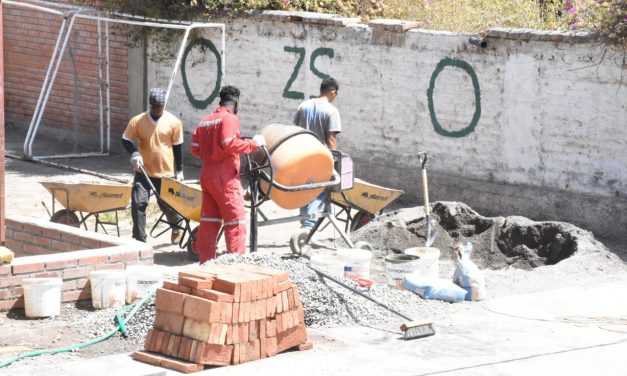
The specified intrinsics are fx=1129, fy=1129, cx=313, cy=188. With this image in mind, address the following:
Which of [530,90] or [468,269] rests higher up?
[530,90]

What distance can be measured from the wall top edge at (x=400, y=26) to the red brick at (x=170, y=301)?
6.89m

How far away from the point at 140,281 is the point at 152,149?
9.60 ft

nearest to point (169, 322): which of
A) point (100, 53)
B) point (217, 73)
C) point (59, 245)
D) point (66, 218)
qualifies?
point (59, 245)

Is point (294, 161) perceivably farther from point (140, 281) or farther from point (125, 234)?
point (125, 234)

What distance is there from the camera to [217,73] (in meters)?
17.0

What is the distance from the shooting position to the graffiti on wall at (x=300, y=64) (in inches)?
617

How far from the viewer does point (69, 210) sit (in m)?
11.9

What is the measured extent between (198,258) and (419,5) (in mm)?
6416

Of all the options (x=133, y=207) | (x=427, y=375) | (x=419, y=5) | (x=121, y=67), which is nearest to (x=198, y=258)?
(x=133, y=207)

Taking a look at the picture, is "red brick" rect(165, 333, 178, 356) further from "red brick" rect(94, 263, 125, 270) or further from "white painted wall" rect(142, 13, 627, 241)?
"white painted wall" rect(142, 13, 627, 241)

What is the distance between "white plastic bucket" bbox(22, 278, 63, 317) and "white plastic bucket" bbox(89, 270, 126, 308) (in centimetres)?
31

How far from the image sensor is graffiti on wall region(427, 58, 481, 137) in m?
14.2

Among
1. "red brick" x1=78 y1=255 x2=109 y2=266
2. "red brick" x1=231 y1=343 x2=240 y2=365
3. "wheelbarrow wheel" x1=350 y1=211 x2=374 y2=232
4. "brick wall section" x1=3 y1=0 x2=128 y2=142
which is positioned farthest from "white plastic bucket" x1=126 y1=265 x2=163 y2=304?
"brick wall section" x1=3 y1=0 x2=128 y2=142

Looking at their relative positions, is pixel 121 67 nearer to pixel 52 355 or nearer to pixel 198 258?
pixel 198 258
